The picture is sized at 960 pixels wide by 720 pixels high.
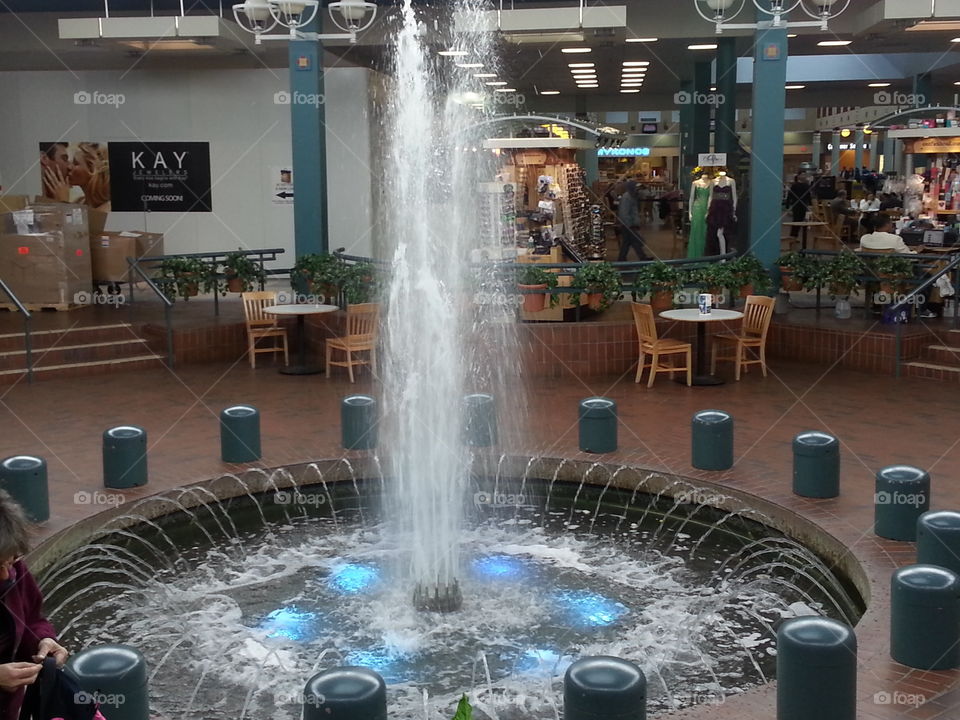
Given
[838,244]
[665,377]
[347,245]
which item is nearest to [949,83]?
[838,244]

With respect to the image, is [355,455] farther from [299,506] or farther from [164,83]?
[164,83]

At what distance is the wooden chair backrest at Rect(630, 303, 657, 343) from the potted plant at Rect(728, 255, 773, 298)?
1.30 m

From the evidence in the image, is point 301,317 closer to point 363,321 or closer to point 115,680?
point 363,321

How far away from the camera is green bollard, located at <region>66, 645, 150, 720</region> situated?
445 centimetres

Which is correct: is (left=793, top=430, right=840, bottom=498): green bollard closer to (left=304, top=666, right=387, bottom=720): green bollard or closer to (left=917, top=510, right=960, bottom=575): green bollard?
(left=917, top=510, right=960, bottom=575): green bollard

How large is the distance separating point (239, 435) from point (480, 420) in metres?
1.93

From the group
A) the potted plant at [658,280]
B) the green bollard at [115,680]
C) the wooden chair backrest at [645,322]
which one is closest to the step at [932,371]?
the potted plant at [658,280]

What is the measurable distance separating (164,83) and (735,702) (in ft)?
50.3

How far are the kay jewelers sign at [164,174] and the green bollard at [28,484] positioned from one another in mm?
10907

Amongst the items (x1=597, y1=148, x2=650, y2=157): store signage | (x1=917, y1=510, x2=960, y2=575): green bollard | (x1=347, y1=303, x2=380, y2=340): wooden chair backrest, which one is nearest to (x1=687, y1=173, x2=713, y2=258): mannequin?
(x1=347, y1=303, x2=380, y2=340): wooden chair backrest

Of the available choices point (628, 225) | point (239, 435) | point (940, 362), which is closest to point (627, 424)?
point (239, 435)

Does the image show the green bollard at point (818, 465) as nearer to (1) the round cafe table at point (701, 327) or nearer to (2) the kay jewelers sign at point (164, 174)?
(1) the round cafe table at point (701, 327)

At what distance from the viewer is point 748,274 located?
12.6m

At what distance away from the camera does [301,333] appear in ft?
41.1
